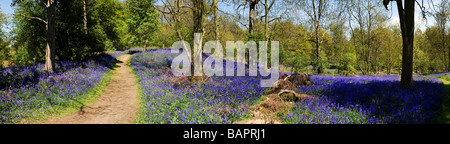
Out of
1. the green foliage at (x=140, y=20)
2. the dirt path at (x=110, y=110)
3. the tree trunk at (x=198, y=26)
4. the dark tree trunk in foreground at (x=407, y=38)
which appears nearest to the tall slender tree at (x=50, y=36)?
the dirt path at (x=110, y=110)

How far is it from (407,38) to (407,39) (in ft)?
0.13

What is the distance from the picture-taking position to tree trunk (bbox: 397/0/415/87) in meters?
7.37

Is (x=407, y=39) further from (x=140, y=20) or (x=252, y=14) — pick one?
(x=140, y=20)

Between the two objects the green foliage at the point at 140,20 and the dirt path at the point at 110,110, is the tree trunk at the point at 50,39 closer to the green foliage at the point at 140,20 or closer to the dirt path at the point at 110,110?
the dirt path at the point at 110,110

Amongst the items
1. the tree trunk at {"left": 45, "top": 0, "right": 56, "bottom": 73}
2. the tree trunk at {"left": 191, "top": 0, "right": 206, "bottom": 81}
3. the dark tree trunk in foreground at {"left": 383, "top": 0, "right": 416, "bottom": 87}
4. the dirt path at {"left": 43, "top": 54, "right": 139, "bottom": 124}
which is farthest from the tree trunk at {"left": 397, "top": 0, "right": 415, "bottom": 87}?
the tree trunk at {"left": 45, "top": 0, "right": 56, "bottom": 73}

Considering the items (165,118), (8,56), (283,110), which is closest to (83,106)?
(165,118)

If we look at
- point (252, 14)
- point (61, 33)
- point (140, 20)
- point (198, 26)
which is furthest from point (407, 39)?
point (140, 20)

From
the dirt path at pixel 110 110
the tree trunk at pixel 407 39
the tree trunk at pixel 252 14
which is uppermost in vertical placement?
the tree trunk at pixel 252 14

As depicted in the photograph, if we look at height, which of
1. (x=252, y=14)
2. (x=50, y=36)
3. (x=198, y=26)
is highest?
(x=252, y=14)

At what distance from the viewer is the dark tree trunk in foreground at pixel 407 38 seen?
737cm

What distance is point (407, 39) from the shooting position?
747 centimetres

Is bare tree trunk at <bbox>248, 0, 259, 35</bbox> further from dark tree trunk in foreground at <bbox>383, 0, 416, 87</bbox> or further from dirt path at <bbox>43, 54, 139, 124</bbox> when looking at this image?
dirt path at <bbox>43, 54, 139, 124</bbox>

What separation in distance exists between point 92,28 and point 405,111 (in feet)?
70.5
